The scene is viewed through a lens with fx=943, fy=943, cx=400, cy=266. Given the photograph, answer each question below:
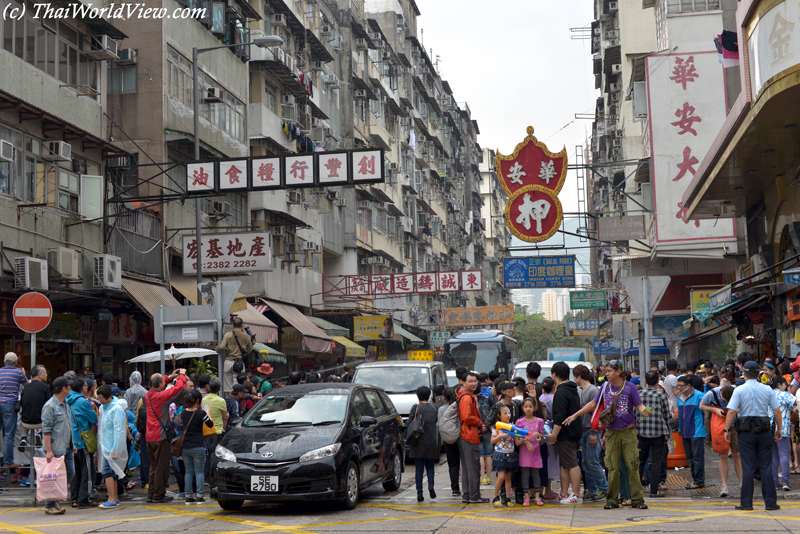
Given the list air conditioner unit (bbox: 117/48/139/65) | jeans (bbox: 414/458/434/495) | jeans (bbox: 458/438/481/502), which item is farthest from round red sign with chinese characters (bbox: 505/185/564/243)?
jeans (bbox: 458/438/481/502)

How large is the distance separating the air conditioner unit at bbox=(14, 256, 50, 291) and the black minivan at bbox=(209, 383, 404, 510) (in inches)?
276

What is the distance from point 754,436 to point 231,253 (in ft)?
56.9

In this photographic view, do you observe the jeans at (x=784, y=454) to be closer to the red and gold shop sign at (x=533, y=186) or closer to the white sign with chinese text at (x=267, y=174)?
the white sign with chinese text at (x=267, y=174)

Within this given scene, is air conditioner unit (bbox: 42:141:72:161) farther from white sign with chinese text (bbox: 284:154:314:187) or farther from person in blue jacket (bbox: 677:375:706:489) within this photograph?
person in blue jacket (bbox: 677:375:706:489)

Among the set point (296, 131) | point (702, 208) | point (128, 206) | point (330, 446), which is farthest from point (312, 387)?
point (296, 131)

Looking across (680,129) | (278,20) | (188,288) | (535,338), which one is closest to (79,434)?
(188,288)

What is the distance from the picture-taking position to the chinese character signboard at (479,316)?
59.8m

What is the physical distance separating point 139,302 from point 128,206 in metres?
2.91

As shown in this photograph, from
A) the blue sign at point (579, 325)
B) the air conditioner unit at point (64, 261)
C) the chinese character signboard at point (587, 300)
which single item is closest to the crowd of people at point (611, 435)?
the air conditioner unit at point (64, 261)

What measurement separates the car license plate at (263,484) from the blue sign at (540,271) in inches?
874

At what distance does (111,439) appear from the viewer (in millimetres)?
12258

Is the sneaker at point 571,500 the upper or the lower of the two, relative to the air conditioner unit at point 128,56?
lower

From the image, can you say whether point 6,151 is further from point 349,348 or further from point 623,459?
point 349,348

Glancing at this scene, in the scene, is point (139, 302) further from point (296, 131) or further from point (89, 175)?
point (296, 131)
